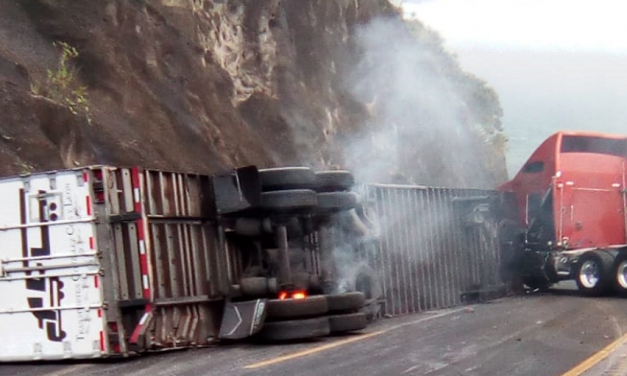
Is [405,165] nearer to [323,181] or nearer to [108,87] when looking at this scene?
[108,87]

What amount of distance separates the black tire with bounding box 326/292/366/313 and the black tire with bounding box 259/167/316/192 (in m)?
1.45

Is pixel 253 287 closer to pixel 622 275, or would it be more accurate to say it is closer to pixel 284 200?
pixel 284 200

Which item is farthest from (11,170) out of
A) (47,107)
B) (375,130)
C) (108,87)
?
(375,130)

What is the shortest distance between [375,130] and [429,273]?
13662mm

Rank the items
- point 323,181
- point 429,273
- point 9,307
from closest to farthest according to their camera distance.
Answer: point 9,307
point 323,181
point 429,273

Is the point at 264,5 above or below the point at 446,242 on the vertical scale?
above

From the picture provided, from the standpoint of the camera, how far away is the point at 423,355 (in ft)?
31.9

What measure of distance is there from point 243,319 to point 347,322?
1.52 meters

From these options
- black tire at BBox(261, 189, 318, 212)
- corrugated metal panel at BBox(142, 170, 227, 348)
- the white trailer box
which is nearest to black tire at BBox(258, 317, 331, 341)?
corrugated metal panel at BBox(142, 170, 227, 348)

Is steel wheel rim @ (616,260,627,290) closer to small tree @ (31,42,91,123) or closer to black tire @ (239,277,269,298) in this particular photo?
black tire @ (239,277,269,298)

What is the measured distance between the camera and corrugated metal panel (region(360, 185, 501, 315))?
50.9ft

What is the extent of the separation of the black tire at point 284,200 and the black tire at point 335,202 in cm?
71

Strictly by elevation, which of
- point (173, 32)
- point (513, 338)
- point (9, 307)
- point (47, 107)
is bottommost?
point (513, 338)

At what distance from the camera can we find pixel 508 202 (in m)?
20.4
